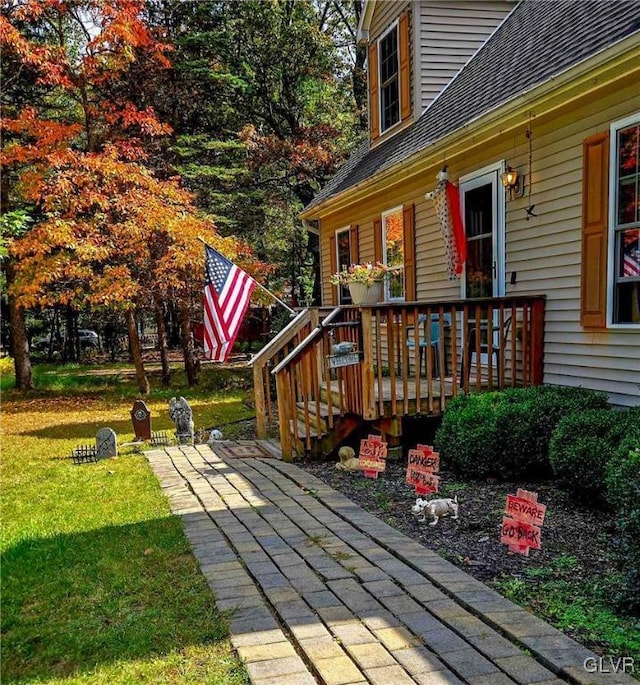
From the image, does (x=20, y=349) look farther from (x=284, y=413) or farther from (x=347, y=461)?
(x=347, y=461)

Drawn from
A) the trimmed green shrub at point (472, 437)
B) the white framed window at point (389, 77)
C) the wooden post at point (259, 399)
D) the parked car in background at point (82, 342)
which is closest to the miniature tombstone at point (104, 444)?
the wooden post at point (259, 399)

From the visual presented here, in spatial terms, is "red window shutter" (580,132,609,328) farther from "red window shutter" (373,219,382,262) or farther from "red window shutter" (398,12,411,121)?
"red window shutter" (398,12,411,121)

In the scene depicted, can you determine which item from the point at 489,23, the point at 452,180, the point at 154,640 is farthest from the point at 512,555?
the point at 489,23

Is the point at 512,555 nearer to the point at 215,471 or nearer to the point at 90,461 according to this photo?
the point at 215,471

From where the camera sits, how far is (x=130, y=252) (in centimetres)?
1109

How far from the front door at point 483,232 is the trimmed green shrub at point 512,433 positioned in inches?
80.6

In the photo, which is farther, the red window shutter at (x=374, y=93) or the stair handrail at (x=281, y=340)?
the red window shutter at (x=374, y=93)

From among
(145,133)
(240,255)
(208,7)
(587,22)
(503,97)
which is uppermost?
(208,7)

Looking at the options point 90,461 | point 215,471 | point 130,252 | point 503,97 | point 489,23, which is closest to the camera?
point 215,471

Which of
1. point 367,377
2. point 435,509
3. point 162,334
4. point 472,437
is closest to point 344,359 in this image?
point 367,377

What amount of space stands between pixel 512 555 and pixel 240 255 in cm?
1017

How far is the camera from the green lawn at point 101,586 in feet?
7.47

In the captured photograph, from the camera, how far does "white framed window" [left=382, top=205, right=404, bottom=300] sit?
8.61m

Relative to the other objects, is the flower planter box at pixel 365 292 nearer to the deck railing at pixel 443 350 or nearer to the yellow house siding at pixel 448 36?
the deck railing at pixel 443 350
